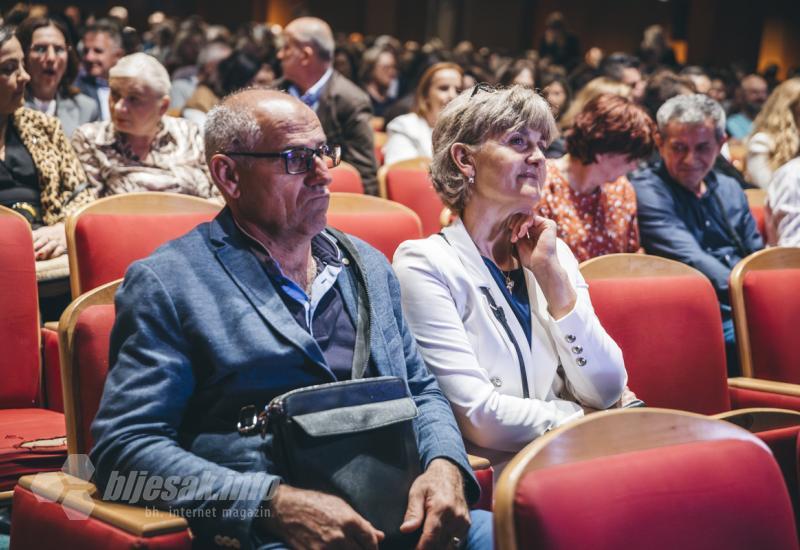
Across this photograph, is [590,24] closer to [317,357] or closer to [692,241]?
[692,241]

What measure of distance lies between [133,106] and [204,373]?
6.91 feet

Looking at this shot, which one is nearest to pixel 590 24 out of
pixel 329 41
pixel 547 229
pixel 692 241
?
pixel 329 41

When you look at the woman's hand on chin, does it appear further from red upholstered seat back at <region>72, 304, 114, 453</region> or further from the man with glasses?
red upholstered seat back at <region>72, 304, 114, 453</region>

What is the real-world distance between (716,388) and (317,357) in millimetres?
1444

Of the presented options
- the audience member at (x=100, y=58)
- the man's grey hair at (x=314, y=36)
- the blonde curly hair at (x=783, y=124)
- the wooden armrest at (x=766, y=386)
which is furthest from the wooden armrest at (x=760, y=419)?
the audience member at (x=100, y=58)

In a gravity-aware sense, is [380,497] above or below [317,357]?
below

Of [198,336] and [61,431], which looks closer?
[198,336]

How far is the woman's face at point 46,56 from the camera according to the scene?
4641 millimetres

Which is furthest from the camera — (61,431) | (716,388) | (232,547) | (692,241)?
(692,241)

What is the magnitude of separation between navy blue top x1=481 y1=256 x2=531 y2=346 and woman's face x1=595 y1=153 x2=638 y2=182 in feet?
3.80

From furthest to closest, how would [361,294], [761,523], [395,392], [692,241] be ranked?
[692,241] → [361,294] → [395,392] → [761,523]

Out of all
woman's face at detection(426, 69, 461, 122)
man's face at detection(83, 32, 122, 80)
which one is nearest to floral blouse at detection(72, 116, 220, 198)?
woman's face at detection(426, 69, 461, 122)

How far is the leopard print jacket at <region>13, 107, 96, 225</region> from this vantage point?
3309 millimetres

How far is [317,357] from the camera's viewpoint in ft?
5.82
